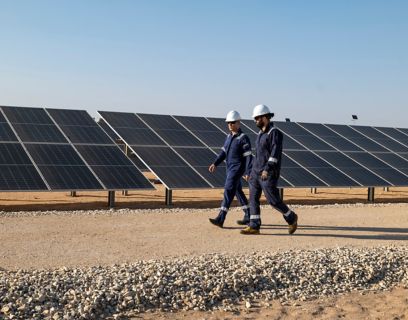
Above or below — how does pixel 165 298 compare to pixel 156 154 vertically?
below

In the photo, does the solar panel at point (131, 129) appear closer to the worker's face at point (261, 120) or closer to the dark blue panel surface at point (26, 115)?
the dark blue panel surface at point (26, 115)

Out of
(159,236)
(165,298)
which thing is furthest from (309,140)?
(165,298)

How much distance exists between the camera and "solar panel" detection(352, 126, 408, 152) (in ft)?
74.7

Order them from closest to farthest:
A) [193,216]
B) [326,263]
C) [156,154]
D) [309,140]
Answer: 1. [326,263]
2. [193,216]
3. [156,154]
4. [309,140]

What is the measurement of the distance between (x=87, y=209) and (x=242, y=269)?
781cm

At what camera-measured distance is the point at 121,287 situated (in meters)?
6.32

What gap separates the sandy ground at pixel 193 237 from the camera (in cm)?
658

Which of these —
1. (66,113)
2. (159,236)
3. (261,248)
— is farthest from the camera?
(66,113)

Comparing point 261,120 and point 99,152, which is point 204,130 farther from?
point 261,120

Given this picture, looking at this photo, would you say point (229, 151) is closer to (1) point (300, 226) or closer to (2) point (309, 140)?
(1) point (300, 226)

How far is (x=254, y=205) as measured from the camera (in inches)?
404

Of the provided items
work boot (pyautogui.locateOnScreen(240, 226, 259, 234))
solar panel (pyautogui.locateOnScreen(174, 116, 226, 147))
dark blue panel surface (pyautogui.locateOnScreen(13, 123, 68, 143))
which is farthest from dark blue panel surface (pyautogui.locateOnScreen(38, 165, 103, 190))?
solar panel (pyautogui.locateOnScreen(174, 116, 226, 147))

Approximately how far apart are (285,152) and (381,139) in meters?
7.10

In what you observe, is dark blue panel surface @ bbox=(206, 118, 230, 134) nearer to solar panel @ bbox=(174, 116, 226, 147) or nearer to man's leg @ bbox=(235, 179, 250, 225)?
solar panel @ bbox=(174, 116, 226, 147)
